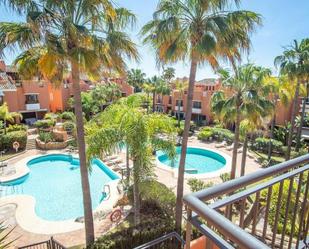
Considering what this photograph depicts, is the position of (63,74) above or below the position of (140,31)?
below

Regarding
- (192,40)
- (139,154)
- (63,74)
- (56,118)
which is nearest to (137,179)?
(139,154)

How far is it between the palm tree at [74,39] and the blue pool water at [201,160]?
16.4 meters

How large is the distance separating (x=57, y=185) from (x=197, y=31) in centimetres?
1676

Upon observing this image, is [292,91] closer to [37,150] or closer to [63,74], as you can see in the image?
[63,74]

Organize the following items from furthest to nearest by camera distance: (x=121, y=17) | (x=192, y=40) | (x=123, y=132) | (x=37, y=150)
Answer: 1. (x=37, y=150)
2. (x=123, y=132)
3. (x=192, y=40)
4. (x=121, y=17)

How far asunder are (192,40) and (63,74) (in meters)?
5.73

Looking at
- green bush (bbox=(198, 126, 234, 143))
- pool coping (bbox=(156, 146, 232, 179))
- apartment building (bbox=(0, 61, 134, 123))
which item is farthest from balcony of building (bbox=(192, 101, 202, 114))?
apartment building (bbox=(0, 61, 134, 123))

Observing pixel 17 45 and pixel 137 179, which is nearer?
pixel 17 45

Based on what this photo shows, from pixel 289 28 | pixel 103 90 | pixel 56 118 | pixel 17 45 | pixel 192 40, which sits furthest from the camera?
pixel 103 90

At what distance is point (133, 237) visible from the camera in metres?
9.48

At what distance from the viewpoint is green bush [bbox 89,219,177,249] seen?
903 centimetres

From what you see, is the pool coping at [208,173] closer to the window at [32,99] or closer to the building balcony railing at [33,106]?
the building balcony railing at [33,106]

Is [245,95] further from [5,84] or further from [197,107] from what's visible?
[5,84]

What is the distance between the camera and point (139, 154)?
10.8 meters
